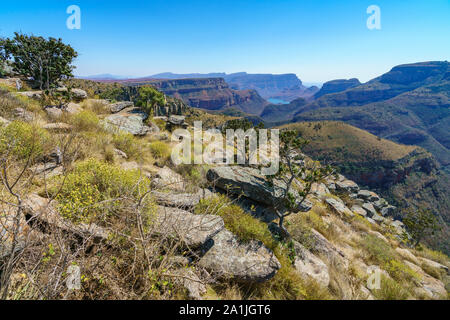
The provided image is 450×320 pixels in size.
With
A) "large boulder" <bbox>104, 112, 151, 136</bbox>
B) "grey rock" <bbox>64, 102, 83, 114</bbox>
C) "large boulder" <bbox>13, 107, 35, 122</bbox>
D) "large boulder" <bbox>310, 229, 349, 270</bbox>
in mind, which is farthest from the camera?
"large boulder" <bbox>104, 112, 151, 136</bbox>

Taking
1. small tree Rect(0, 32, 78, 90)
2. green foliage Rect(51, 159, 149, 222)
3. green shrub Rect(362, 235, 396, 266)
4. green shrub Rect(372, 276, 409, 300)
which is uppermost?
small tree Rect(0, 32, 78, 90)

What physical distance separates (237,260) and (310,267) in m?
2.30

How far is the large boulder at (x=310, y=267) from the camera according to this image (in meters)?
4.05

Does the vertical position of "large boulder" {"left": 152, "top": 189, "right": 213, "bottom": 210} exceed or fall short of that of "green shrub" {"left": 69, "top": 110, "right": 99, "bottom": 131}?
it falls short

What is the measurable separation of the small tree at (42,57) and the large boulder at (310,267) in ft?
55.2

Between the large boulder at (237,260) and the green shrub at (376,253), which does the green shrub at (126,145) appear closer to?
the large boulder at (237,260)

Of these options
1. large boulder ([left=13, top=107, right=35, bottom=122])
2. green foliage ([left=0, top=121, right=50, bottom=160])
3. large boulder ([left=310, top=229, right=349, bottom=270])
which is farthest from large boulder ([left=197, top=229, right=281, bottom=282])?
large boulder ([left=13, top=107, right=35, bottom=122])

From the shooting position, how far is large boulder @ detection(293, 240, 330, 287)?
405 centimetres

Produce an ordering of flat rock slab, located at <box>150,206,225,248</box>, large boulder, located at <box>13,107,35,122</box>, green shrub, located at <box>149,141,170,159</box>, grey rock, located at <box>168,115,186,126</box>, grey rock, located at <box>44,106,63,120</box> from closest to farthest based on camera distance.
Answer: flat rock slab, located at <box>150,206,225,248</box>
large boulder, located at <box>13,107,35,122</box>
grey rock, located at <box>44,106,63,120</box>
green shrub, located at <box>149,141,170,159</box>
grey rock, located at <box>168,115,186,126</box>

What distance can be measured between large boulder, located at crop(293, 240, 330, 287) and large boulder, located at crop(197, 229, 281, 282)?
1.20 metres

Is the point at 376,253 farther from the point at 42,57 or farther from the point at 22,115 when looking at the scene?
the point at 42,57

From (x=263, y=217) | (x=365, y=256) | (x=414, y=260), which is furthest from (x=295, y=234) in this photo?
(x=414, y=260)

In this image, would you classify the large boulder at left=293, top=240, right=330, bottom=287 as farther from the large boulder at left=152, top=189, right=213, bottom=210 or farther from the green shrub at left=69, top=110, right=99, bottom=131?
the green shrub at left=69, top=110, right=99, bottom=131
